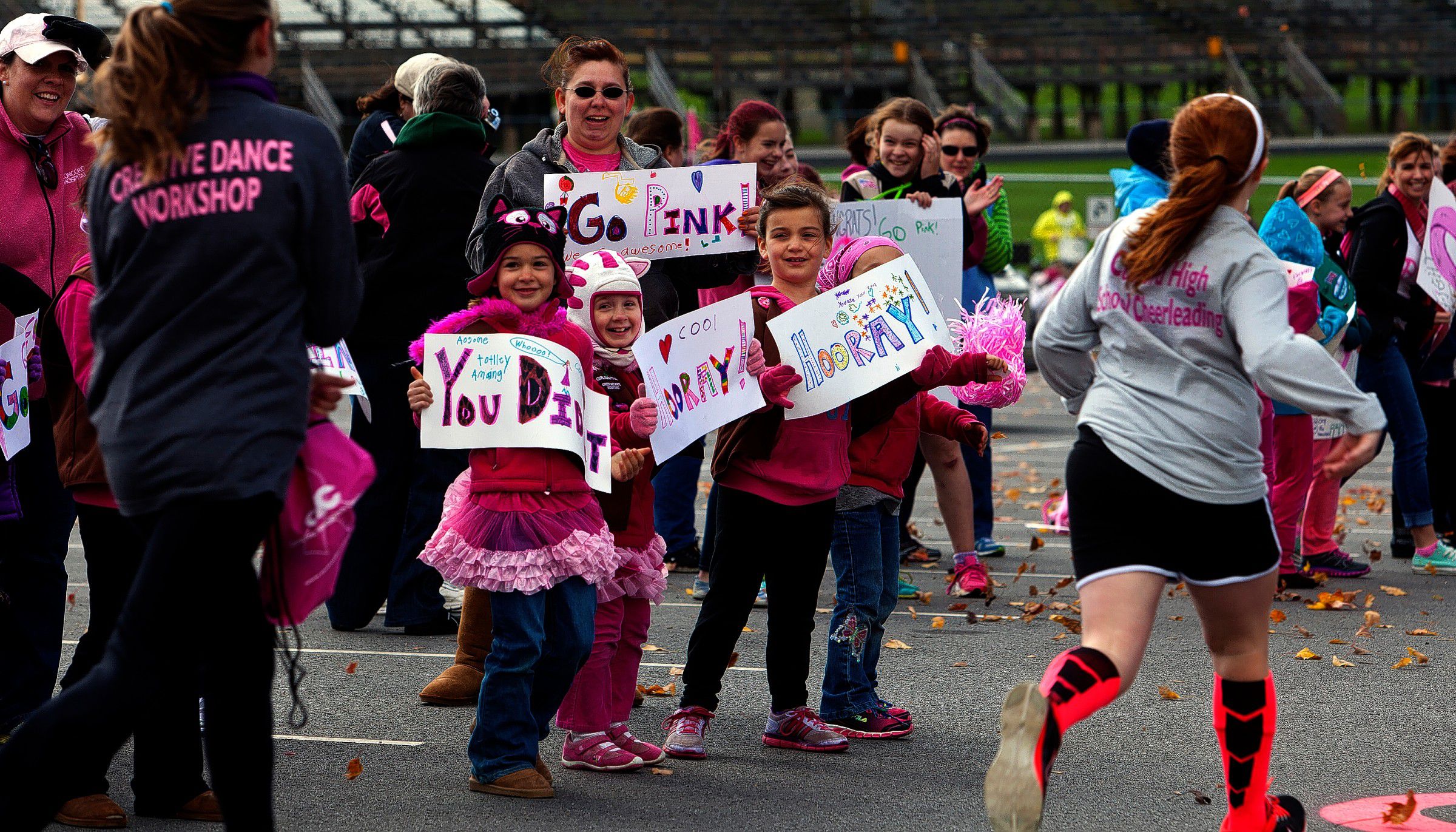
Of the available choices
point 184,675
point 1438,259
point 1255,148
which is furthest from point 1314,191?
point 184,675

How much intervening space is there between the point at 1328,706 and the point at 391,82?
170 inches

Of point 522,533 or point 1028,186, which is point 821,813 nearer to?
point 522,533

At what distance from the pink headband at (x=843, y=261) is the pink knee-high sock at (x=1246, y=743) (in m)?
2.00

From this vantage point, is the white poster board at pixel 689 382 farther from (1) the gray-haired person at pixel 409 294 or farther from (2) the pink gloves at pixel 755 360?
(1) the gray-haired person at pixel 409 294

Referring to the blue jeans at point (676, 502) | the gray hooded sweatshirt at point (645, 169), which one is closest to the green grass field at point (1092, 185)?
the blue jeans at point (676, 502)

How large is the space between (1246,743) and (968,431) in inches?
61.1

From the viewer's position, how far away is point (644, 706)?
563cm

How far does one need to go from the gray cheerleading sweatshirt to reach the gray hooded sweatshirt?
79.8 inches

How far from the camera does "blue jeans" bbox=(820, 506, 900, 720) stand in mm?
5074

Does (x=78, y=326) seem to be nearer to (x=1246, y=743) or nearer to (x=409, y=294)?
(x=409, y=294)

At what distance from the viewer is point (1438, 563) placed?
8.59 metres

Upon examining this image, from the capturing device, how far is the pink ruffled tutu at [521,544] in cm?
436

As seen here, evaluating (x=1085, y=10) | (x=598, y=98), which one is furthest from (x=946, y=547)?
(x=1085, y=10)

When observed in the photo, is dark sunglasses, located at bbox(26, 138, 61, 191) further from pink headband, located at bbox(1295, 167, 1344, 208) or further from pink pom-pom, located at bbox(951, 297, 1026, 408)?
pink headband, located at bbox(1295, 167, 1344, 208)
